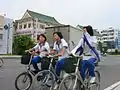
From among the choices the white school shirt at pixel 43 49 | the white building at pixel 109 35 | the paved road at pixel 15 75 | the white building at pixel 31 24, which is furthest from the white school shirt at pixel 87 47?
the white building at pixel 109 35

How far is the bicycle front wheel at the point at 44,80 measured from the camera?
722cm

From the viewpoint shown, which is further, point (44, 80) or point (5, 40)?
point (5, 40)

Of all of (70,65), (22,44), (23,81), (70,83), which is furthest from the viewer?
(22,44)

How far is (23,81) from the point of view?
24.7 feet

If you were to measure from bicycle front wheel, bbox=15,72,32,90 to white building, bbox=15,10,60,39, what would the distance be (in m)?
70.0

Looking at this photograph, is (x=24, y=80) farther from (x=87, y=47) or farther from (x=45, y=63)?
(x=87, y=47)

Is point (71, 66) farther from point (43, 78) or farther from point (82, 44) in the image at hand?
point (43, 78)

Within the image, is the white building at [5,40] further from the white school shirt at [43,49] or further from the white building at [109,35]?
the white building at [109,35]

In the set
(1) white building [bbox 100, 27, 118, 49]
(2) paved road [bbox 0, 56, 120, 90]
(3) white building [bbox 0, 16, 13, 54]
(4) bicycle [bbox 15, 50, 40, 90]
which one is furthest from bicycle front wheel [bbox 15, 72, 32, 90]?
(1) white building [bbox 100, 27, 118, 49]

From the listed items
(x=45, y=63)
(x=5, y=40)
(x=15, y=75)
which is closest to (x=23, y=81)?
(x=45, y=63)

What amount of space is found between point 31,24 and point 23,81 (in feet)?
239

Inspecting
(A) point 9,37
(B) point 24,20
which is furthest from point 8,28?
(B) point 24,20

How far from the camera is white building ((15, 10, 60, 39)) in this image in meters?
79.0

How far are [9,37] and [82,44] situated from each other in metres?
57.6
